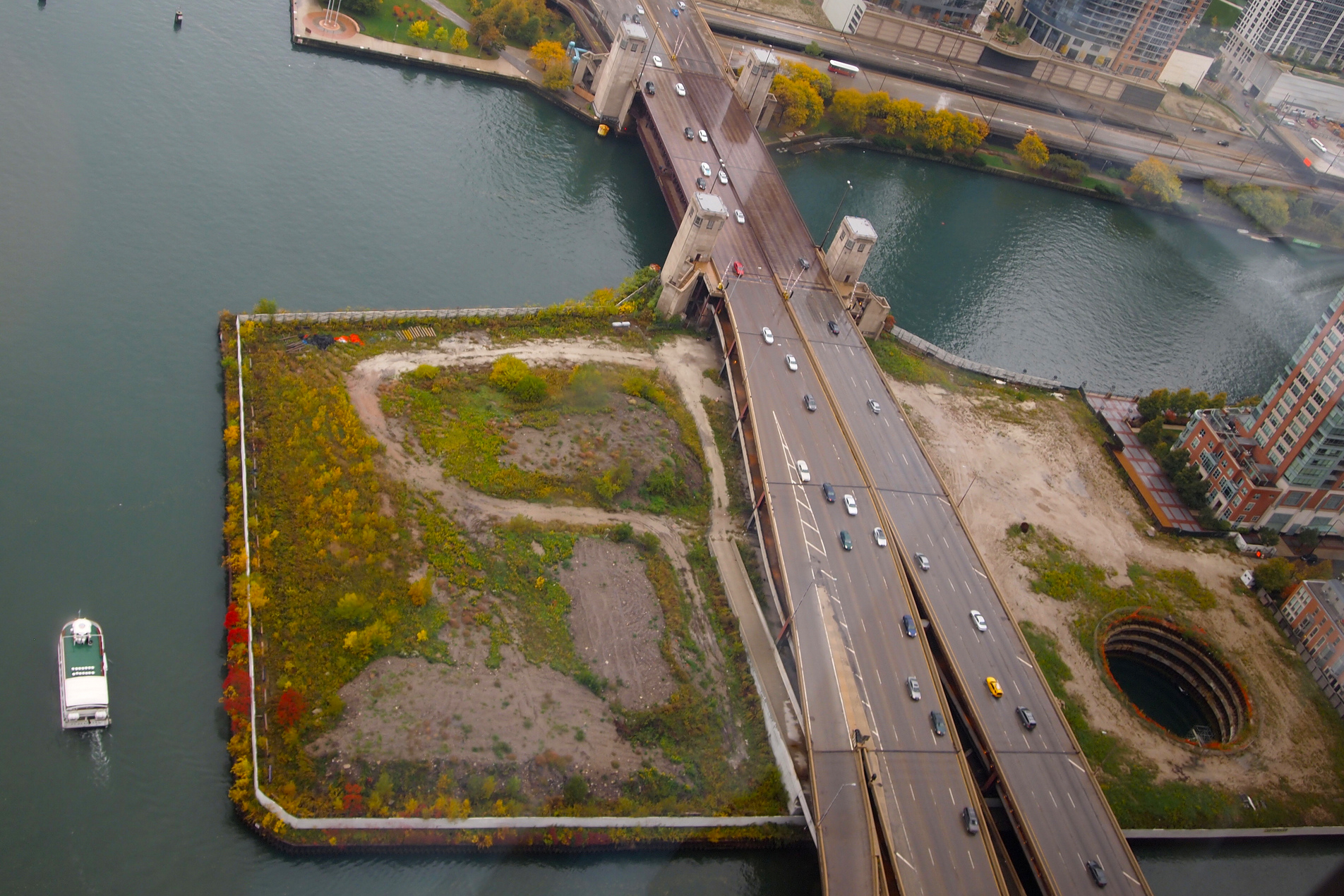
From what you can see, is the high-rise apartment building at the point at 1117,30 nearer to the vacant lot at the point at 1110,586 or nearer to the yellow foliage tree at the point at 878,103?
the yellow foliage tree at the point at 878,103

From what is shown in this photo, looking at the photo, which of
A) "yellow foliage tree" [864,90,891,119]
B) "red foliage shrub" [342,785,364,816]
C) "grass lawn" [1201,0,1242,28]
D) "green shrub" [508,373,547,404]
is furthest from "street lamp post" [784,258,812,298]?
"grass lawn" [1201,0,1242,28]

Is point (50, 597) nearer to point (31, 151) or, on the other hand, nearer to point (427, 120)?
point (31, 151)

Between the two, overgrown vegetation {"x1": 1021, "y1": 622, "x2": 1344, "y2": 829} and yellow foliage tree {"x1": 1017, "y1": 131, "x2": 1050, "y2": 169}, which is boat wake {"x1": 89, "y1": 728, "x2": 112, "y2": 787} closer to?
overgrown vegetation {"x1": 1021, "y1": 622, "x2": 1344, "y2": 829}

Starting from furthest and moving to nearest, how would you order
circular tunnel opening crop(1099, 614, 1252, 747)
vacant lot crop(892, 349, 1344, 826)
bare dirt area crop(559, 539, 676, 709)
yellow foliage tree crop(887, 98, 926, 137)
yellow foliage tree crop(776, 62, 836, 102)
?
yellow foliage tree crop(887, 98, 926, 137) → yellow foliage tree crop(776, 62, 836, 102) → circular tunnel opening crop(1099, 614, 1252, 747) → vacant lot crop(892, 349, 1344, 826) → bare dirt area crop(559, 539, 676, 709)

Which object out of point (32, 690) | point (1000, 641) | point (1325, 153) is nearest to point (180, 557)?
point (32, 690)

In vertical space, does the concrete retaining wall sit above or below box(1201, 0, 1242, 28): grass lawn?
below

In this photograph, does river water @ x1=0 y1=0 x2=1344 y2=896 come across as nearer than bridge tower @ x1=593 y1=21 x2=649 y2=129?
Yes

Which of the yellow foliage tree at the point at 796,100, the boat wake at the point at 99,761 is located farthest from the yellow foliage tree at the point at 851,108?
the boat wake at the point at 99,761

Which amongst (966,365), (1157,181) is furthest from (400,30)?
(1157,181)
